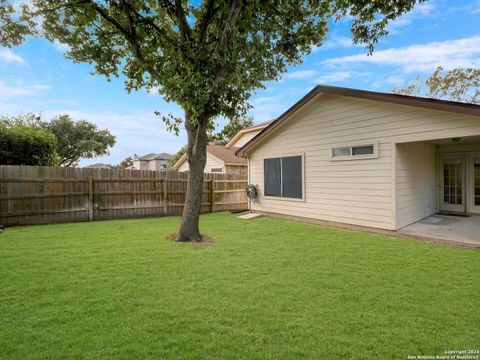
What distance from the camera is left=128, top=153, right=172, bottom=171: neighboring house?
4000cm

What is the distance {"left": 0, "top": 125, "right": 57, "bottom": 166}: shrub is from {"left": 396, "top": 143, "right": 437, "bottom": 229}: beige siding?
38.0ft

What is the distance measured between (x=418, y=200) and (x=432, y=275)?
446 cm

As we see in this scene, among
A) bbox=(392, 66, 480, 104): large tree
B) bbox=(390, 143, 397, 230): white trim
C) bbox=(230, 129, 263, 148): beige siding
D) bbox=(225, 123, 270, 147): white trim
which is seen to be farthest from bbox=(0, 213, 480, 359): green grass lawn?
bbox=(392, 66, 480, 104): large tree

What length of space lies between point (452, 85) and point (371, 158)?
16926 mm

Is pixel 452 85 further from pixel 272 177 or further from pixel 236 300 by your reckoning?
pixel 236 300

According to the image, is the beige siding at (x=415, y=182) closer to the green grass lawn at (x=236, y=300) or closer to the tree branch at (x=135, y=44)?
the green grass lawn at (x=236, y=300)

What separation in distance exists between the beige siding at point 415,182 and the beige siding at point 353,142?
30cm

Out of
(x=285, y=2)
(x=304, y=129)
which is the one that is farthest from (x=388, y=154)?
(x=285, y=2)

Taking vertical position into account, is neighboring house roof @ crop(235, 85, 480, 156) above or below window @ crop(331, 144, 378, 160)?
above

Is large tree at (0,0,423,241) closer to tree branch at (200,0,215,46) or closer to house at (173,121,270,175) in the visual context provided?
tree branch at (200,0,215,46)

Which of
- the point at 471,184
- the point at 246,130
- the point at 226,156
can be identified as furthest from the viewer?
the point at 246,130

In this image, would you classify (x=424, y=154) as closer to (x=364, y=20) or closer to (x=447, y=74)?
(x=364, y=20)

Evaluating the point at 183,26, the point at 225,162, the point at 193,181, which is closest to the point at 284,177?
the point at 193,181

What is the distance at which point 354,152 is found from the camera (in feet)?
23.2
